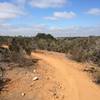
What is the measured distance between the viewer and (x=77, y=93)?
11.5 m

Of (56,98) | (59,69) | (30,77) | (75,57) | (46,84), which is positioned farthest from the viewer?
(75,57)

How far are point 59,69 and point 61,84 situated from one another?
3569mm

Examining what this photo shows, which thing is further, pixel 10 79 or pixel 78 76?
pixel 78 76

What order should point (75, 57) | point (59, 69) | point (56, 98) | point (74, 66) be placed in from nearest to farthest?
point (56, 98)
point (59, 69)
point (74, 66)
point (75, 57)

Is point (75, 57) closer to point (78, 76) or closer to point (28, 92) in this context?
point (78, 76)

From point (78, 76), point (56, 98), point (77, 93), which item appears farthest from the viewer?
point (78, 76)

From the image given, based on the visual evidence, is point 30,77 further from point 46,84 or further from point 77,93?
point 77,93

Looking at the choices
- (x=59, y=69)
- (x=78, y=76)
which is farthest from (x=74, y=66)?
(x=78, y=76)

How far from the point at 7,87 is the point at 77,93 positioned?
306 centimetres

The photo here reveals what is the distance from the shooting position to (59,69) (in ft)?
53.4

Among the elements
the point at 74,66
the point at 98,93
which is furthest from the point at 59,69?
the point at 98,93

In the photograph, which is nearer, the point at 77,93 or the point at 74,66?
the point at 77,93

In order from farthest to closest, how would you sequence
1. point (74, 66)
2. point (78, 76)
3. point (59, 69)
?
1. point (74, 66)
2. point (59, 69)
3. point (78, 76)

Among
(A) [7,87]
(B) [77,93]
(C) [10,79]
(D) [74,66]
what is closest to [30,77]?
(C) [10,79]
